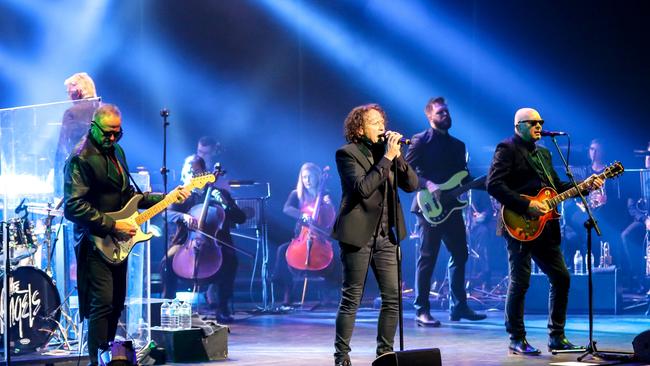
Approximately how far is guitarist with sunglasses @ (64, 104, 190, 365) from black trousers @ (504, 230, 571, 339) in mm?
3253

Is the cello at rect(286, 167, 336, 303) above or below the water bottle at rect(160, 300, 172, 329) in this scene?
above

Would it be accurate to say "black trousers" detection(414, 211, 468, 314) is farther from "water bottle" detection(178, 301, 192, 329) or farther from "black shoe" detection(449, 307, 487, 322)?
"water bottle" detection(178, 301, 192, 329)

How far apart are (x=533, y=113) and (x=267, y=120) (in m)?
7.93

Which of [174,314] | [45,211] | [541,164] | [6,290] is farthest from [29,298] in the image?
[541,164]

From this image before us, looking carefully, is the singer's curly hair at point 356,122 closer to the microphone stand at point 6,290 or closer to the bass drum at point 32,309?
the microphone stand at point 6,290

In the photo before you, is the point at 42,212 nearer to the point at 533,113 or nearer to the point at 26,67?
the point at 533,113

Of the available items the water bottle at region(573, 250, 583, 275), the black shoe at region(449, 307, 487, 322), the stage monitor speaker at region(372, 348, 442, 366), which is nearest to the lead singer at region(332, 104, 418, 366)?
the stage monitor speaker at region(372, 348, 442, 366)

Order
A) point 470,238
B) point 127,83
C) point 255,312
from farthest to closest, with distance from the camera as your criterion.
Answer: point 127,83 < point 470,238 < point 255,312

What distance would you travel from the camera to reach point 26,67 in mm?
14516

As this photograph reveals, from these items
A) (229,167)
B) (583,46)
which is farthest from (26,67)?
(583,46)

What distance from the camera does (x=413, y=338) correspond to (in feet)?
32.5

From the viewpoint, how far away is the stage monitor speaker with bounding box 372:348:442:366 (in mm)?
6184

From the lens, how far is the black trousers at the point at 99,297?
690cm

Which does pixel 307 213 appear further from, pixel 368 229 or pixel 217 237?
pixel 368 229
